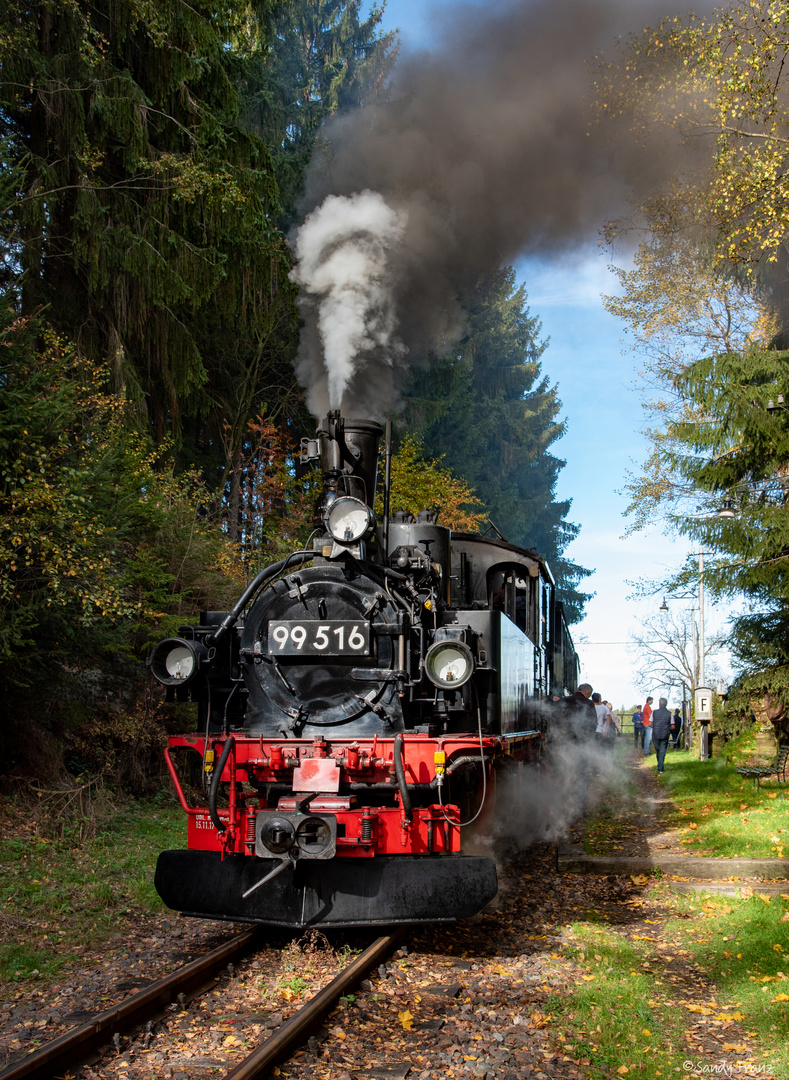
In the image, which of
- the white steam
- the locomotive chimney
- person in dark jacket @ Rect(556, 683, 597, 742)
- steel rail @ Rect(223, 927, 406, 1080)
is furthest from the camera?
person in dark jacket @ Rect(556, 683, 597, 742)

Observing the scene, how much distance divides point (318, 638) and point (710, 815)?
7.01m

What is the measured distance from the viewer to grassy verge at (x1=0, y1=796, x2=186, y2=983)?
5.27 meters

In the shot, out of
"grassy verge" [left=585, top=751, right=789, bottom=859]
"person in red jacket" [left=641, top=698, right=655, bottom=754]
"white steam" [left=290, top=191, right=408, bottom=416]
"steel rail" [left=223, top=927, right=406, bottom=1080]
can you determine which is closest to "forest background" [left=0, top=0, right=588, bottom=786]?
"white steam" [left=290, top=191, right=408, bottom=416]

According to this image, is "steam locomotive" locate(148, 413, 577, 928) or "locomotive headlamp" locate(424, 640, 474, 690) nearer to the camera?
"steam locomotive" locate(148, 413, 577, 928)

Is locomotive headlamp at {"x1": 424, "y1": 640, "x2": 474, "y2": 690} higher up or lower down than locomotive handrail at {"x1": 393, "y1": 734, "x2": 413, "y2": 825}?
higher up

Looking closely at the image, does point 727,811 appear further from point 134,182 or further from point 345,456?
point 134,182

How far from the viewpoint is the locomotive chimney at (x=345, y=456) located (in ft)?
19.5

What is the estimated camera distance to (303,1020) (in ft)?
12.6

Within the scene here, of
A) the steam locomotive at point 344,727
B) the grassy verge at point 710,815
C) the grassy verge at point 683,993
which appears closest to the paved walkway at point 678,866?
the grassy verge at point 710,815

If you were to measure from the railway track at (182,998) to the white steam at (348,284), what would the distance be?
4778 mm

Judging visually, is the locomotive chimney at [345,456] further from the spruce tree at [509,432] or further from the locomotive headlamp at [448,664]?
the spruce tree at [509,432]

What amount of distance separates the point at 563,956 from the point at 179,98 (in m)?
12.2

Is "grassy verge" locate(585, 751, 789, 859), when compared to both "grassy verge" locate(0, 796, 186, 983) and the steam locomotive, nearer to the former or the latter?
the steam locomotive

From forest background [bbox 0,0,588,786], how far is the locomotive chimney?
2.48 meters
